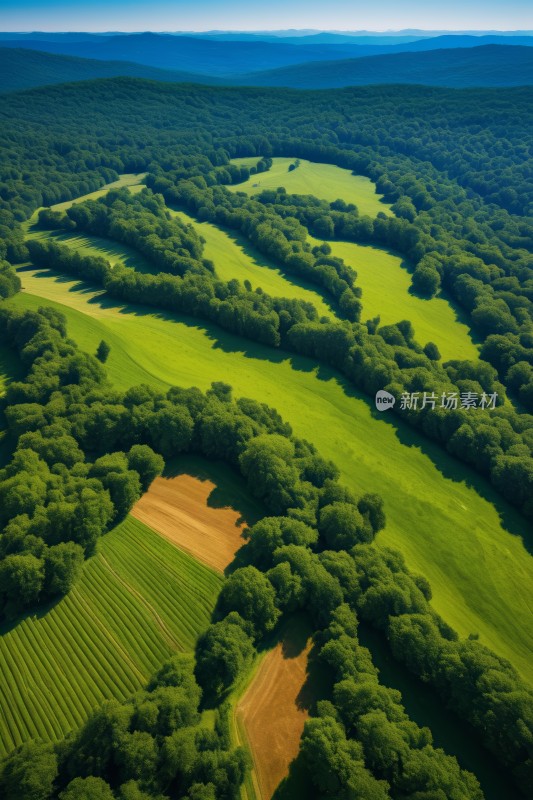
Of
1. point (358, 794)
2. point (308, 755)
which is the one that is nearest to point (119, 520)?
point (308, 755)

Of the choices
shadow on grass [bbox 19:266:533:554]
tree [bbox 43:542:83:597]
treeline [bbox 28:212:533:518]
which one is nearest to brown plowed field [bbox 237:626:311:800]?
tree [bbox 43:542:83:597]

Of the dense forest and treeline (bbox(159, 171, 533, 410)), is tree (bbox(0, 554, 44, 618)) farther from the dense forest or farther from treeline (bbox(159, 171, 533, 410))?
treeline (bbox(159, 171, 533, 410))

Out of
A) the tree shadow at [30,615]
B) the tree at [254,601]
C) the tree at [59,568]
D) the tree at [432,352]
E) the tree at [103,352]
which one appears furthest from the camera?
the tree at [432,352]

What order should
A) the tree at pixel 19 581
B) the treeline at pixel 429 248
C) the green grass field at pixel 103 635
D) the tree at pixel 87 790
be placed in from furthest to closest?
the treeline at pixel 429 248
the tree at pixel 19 581
the green grass field at pixel 103 635
the tree at pixel 87 790

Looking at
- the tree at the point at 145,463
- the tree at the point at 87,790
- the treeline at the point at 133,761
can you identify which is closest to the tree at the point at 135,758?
the treeline at the point at 133,761

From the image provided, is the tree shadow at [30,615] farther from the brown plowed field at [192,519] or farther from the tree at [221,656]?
the tree at [221,656]

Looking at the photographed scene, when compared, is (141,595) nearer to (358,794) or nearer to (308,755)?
(308,755)

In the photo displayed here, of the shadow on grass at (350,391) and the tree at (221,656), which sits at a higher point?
the shadow on grass at (350,391)
